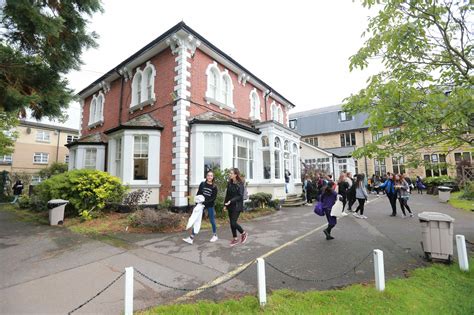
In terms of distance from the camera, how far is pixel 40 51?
5.91 meters

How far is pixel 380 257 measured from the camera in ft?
11.6

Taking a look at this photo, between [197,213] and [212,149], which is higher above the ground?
[212,149]

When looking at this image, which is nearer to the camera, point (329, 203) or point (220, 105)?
point (329, 203)

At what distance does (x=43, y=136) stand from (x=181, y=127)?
3115cm

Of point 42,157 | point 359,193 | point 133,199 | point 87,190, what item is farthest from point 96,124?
point 42,157

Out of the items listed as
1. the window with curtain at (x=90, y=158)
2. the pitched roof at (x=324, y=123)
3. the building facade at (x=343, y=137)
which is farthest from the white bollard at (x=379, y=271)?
the pitched roof at (x=324, y=123)

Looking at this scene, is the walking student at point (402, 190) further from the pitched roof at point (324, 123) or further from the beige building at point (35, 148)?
the beige building at point (35, 148)

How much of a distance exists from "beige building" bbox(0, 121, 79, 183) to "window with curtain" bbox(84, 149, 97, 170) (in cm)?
1978

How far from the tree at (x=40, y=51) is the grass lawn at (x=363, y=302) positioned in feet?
19.3

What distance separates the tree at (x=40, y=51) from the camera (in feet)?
16.7

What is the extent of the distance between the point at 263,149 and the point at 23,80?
10390 millimetres

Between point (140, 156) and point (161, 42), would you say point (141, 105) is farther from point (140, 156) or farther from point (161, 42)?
point (161, 42)

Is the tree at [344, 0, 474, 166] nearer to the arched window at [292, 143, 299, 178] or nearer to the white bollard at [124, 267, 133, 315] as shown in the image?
the white bollard at [124, 267, 133, 315]

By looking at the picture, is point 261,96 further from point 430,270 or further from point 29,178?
point 29,178
